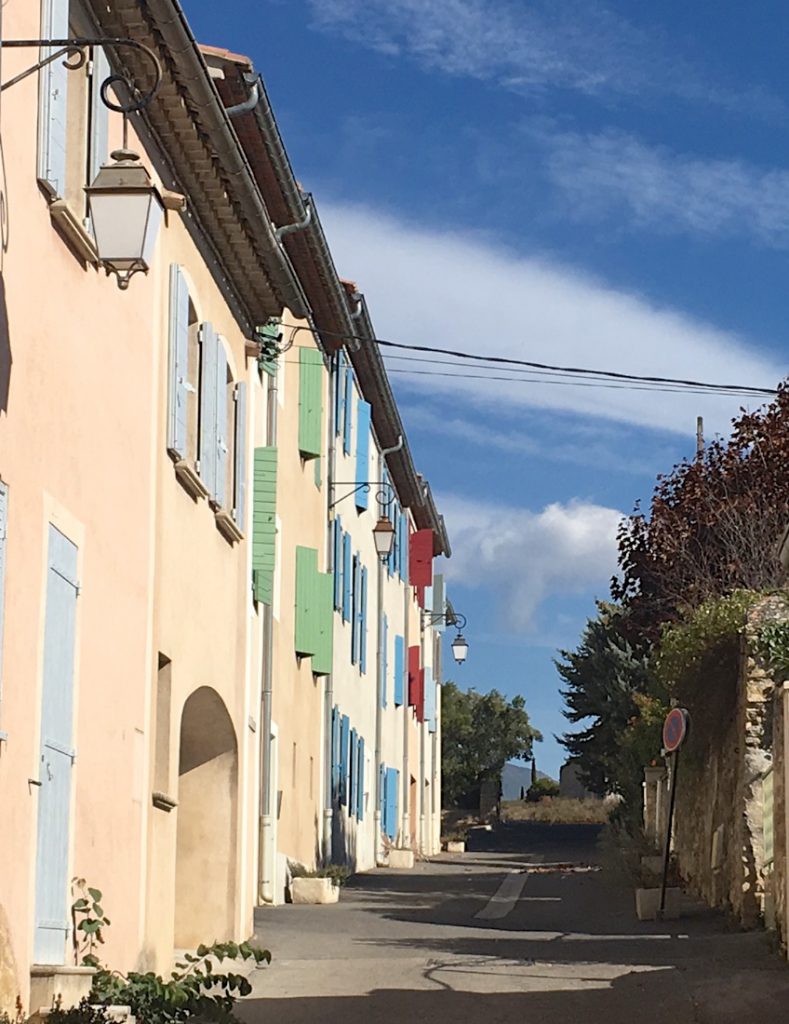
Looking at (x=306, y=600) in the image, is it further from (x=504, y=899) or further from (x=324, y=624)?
(x=504, y=899)

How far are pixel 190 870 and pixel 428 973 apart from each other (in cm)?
243

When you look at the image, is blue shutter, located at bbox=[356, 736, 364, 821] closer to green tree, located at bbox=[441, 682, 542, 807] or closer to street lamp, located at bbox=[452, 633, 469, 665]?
street lamp, located at bbox=[452, 633, 469, 665]

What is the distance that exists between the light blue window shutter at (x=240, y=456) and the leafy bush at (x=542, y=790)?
48970 mm

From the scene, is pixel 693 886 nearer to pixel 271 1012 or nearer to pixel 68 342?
pixel 271 1012

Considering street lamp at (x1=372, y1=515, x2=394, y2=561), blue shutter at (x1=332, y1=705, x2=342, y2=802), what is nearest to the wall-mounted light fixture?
blue shutter at (x1=332, y1=705, x2=342, y2=802)

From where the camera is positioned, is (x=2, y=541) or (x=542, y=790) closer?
(x=2, y=541)

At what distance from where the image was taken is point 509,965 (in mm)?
13469

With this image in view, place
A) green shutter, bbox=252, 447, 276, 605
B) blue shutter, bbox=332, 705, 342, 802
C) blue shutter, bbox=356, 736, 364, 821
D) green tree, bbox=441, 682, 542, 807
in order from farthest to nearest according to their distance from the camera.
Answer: green tree, bbox=441, 682, 542, 807
blue shutter, bbox=356, 736, 364, 821
blue shutter, bbox=332, 705, 342, 802
green shutter, bbox=252, 447, 276, 605

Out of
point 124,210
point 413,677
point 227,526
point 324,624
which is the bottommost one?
point 227,526

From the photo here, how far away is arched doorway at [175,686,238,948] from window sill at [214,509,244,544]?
Result: 132cm

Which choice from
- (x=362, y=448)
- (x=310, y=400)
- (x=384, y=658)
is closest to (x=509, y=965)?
(x=310, y=400)

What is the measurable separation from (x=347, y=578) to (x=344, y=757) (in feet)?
9.40

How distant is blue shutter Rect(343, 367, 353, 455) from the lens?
93.5 feet

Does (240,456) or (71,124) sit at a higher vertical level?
(71,124)
